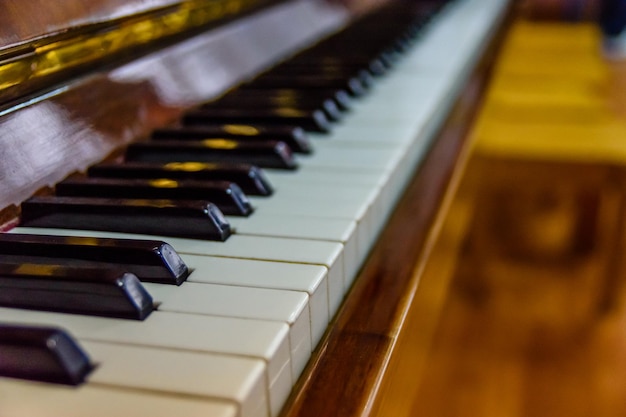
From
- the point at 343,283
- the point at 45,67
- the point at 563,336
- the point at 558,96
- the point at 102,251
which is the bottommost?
the point at 563,336

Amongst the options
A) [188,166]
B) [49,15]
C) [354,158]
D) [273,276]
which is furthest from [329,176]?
[49,15]

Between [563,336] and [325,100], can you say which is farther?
[563,336]

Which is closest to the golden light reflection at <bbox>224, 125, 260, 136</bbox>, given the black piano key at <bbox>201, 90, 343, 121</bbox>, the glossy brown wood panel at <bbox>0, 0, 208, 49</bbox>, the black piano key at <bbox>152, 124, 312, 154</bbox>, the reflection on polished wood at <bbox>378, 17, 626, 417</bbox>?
the black piano key at <bbox>152, 124, 312, 154</bbox>

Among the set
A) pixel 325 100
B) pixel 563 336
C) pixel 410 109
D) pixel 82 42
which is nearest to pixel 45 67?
pixel 82 42

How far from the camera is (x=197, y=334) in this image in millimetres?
518

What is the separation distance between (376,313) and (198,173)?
291mm

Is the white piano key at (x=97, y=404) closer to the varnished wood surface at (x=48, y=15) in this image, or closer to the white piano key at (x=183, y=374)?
the white piano key at (x=183, y=374)

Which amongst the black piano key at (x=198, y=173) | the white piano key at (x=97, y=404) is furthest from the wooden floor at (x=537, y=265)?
the white piano key at (x=97, y=404)

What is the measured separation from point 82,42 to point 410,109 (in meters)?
0.57

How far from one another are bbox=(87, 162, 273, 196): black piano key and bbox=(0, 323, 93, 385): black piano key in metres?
0.37

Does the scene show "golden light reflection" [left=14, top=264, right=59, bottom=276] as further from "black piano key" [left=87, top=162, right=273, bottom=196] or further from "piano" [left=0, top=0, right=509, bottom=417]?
"black piano key" [left=87, top=162, right=273, bottom=196]

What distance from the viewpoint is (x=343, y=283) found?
710 millimetres

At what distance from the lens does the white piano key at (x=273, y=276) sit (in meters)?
0.60

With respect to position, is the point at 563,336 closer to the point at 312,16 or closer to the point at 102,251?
the point at 312,16
